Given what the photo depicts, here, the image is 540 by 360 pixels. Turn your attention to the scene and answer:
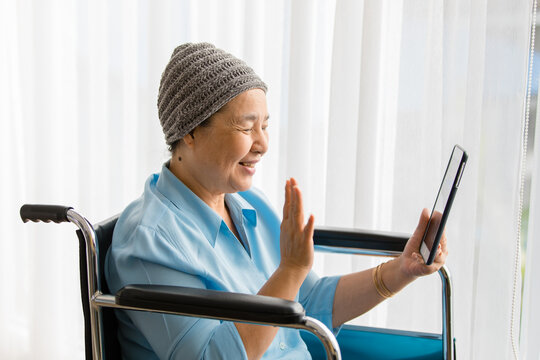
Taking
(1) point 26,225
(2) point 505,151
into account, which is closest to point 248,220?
(2) point 505,151

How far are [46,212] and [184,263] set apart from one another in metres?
0.30

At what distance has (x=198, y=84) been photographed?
1222 mm

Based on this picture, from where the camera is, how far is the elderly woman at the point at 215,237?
1.10m

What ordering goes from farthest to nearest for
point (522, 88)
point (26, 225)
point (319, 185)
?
point (26, 225)
point (319, 185)
point (522, 88)

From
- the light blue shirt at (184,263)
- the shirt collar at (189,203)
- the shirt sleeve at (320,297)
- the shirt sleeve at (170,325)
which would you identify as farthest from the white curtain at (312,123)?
the shirt sleeve at (170,325)

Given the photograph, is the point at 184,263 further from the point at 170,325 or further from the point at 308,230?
the point at 308,230

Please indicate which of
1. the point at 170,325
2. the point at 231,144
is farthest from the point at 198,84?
the point at 170,325

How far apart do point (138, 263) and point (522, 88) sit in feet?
3.62

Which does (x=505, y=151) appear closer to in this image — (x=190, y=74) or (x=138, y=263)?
(x=190, y=74)

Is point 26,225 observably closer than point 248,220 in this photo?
No

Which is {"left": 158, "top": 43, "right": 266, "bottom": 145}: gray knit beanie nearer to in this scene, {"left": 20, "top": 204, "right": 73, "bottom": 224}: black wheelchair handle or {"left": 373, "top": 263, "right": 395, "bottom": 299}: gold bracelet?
{"left": 20, "top": 204, "right": 73, "bottom": 224}: black wheelchair handle

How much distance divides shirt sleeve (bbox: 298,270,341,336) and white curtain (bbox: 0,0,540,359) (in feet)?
1.42

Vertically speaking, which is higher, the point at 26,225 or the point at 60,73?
the point at 60,73

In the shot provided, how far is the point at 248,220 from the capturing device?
4.63 ft
